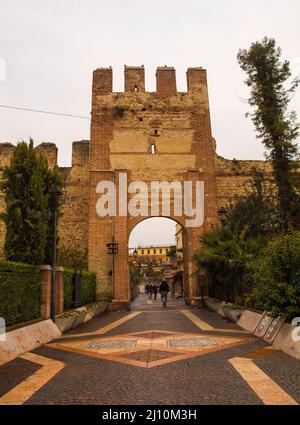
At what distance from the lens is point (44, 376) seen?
5.12 metres

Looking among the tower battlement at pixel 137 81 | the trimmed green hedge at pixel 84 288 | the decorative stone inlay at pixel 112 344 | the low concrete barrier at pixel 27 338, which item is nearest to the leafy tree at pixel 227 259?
the decorative stone inlay at pixel 112 344

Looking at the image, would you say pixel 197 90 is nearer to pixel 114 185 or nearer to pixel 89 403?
pixel 114 185

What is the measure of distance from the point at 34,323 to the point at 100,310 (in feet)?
25.1

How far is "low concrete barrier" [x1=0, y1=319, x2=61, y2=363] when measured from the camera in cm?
651

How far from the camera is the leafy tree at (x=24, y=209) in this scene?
9695mm

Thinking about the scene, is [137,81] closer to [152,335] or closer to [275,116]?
[275,116]

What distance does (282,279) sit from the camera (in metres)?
7.32

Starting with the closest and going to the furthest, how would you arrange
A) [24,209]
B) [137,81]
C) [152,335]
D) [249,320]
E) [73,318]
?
[152,335], [249,320], [24,209], [73,318], [137,81]

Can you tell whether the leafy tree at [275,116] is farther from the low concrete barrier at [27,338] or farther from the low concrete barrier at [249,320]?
the low concrete barrier at [27,338]

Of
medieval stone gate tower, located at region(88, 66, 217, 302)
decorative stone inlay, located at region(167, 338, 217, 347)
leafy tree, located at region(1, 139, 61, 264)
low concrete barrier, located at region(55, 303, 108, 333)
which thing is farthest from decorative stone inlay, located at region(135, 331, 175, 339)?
medieval stone gate tower, located at region(88, 66, 217, 302)

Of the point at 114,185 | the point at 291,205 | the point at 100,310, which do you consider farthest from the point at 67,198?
the point at 291,205

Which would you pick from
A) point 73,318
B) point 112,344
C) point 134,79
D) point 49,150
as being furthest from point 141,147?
point 112,344

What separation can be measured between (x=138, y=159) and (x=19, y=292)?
12.6 metres

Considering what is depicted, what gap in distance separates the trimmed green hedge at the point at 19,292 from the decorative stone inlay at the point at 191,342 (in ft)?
11.6
